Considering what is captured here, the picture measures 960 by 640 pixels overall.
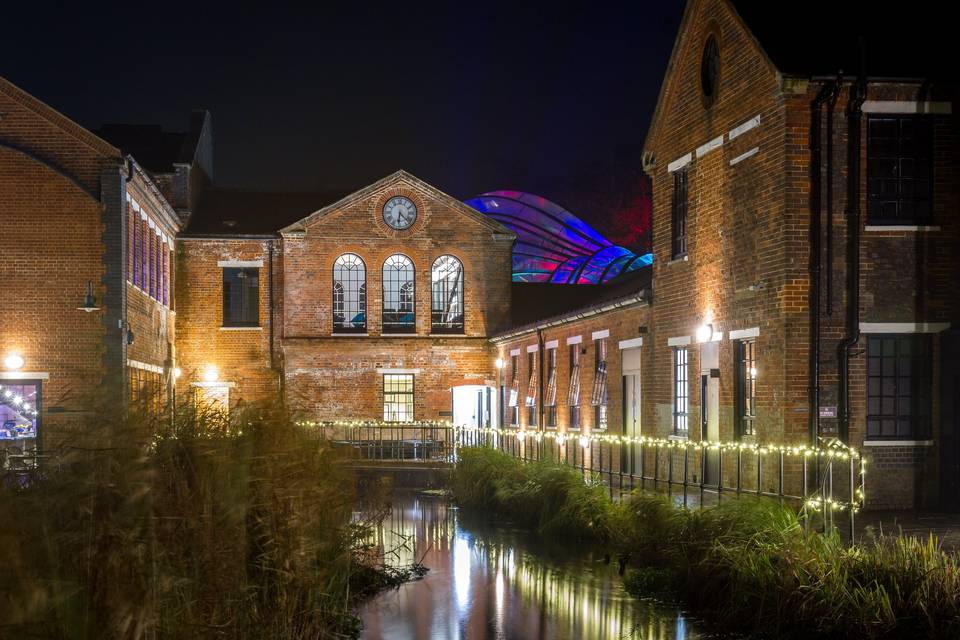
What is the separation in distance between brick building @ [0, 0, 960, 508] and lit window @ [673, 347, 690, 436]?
0.18ft

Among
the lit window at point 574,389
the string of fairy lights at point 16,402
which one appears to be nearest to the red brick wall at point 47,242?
the string of fairy lights at point 16,402

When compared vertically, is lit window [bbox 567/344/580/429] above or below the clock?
below

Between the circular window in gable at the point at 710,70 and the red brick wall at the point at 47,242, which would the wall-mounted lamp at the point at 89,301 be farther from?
the circular window in gable at the point at 710,70

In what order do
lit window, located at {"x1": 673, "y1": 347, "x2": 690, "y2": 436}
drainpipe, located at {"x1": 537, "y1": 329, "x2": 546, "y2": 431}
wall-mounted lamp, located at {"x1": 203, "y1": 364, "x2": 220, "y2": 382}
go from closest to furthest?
lit window, located at {"x1": 673, "y1": 347, "x2": 690, "y2": 436} < drainpipe, located at {"x1": 537, "y1": 329, "x2": 546, "y2": 431} < wall-mounted lamp, located at {"x1": 203, "y1": 364, "x2": 220, "y2": 382}

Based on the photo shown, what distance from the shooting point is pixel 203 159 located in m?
42.8

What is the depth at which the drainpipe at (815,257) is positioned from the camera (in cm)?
1655

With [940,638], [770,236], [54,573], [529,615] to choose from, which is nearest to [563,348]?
[770,236]

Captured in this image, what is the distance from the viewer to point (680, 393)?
2152 centimetres

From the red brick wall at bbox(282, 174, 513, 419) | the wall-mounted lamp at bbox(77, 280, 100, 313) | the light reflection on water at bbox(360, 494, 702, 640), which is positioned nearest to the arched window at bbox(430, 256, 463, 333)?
the red brick wall at bbox(282, 174, 513, 419)

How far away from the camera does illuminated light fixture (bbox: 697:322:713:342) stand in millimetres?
19480

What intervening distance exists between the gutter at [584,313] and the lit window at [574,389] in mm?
825

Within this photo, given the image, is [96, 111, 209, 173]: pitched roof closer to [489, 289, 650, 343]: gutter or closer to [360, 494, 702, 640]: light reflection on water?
[489, 289, 650, 343]: gutter

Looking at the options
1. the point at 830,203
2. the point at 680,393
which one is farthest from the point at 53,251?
the point at 830,203

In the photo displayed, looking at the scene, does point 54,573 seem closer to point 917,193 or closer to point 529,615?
point 529,615
